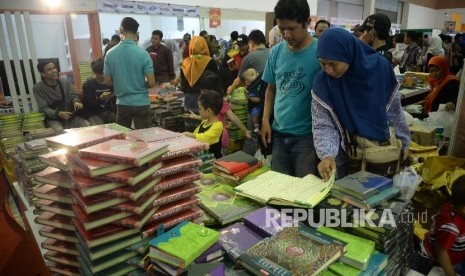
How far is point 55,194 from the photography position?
1247 millimetres

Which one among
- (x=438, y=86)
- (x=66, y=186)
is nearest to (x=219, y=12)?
(x=438, y=86)

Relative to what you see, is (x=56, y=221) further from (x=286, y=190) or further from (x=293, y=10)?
(x=293, y=10)

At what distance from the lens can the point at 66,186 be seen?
1185 millimetres

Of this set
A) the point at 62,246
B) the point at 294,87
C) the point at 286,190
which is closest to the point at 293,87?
the point at 294,87

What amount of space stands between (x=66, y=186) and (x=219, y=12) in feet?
22.7

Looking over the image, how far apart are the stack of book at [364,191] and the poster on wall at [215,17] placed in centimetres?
653

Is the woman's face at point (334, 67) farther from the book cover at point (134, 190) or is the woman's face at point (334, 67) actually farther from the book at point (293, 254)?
the book cover at point (134, 190)

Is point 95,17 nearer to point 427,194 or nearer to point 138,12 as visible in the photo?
point 138,12

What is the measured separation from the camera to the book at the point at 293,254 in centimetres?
106

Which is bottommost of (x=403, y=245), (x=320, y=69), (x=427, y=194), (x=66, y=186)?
(x=427, y=194)

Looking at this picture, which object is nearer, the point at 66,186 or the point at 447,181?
the point at 66,186

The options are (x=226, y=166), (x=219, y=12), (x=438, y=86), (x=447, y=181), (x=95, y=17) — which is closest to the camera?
(x=226, y=166)

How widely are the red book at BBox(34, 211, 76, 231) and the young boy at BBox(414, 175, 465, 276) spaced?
6.13 ft

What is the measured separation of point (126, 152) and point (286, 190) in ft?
2.41
